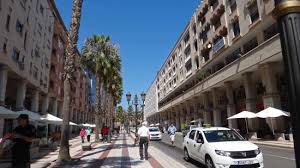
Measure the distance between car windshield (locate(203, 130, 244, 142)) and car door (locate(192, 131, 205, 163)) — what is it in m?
0.30

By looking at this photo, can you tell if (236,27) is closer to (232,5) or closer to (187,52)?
(232,5)

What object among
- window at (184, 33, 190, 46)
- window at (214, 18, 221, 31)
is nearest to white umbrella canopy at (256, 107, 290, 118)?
window at (214, 18, 221, 31)

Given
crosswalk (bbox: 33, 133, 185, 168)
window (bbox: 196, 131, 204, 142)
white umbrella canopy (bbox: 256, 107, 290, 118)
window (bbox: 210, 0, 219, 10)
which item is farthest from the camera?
window (bbox: 210, 0, 219, 10)

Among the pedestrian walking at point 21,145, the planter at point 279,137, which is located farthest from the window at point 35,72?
the pedestrian walking at point 21,145

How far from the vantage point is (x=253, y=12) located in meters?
27.6

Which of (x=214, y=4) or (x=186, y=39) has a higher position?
(x=186, y=39)

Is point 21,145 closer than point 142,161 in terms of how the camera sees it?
Yes

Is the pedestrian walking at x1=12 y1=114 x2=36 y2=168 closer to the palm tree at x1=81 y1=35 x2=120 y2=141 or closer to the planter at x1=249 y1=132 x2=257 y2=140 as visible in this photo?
the palm tree at x1=81 y1=35 x2=120 y2=141

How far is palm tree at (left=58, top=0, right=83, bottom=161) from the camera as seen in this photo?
44.6ft

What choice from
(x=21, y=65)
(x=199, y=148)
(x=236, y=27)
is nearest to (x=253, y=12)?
(x=236, y=27)

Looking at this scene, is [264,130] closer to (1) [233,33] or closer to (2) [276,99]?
(2) [276,99]

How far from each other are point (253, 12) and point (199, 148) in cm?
2138

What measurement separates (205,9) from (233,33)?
36.8ft

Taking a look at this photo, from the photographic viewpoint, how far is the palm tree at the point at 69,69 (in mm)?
13594
